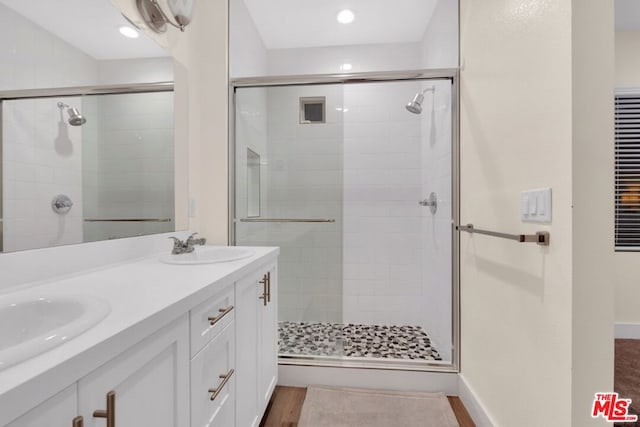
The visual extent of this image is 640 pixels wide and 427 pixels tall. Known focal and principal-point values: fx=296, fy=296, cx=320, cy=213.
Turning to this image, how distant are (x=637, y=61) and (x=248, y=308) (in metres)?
3.56

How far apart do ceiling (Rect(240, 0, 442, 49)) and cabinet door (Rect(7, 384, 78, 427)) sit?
266 centimetres

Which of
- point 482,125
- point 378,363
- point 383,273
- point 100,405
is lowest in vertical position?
point 378,363

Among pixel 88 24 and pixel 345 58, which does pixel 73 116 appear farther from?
pixel 345 58

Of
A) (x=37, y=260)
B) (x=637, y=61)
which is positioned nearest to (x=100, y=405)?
(x=37, y=260)

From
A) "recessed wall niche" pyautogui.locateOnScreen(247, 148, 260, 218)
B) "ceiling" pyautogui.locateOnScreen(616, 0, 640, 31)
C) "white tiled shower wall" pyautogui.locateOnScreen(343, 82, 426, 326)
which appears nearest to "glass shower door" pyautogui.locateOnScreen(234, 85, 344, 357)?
"recessed wall niche" pyautogui.locateOnScreen(247, 148, 260, 218)

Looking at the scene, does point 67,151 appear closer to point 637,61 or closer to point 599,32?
point 599,32

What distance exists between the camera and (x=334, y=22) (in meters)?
2.53

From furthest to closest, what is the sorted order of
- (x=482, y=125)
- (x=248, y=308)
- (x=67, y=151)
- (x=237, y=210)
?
(x=237, y=210), (x=482, y=125), (x=248, y=308), (x=67, y=151)

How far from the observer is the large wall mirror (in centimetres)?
91

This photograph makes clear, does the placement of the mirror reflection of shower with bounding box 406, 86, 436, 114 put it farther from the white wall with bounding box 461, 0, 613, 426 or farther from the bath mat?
the bath mat

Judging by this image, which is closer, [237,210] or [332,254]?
[237,210]

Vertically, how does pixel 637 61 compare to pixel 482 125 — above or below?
above

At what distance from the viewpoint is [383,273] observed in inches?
112

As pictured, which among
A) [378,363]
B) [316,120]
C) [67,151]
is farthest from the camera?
[316,120]
